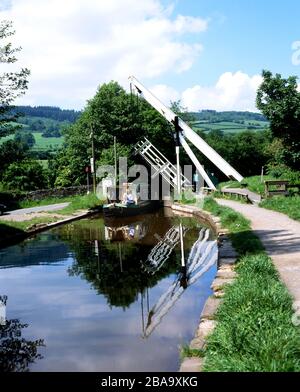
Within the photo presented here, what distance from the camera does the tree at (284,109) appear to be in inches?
987

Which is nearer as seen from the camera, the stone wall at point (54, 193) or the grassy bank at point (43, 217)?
the grassy bank at point (43, 217)

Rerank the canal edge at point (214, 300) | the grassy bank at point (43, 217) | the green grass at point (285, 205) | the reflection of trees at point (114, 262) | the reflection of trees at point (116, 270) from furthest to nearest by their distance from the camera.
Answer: the grassy bank at point (43, 217) < the green grass at point (285, 205) < the reflection of trees at point (114, 262) < the reflection of trees at point (116, 270) < the canal edge at point (214, 300)

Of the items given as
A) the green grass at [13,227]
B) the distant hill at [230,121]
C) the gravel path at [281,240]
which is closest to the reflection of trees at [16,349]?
the gravel path at [281,240]

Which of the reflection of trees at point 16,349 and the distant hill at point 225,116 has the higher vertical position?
the distant hill at point 225,116

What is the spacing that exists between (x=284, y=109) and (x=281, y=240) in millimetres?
11732

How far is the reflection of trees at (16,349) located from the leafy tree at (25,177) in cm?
3842

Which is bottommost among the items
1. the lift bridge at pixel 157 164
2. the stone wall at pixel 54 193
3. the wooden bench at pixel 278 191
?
the stone wall at pixel 54 193

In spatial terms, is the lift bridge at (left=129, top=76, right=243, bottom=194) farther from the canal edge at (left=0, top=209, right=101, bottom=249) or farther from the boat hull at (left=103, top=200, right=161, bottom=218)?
the canal edge at (left=0, top=209, right=101, bottom=249)

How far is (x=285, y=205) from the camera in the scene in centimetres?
2381

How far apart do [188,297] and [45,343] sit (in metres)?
3.98

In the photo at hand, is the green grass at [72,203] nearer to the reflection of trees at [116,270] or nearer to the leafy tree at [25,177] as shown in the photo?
the leafy tree at [25,177]

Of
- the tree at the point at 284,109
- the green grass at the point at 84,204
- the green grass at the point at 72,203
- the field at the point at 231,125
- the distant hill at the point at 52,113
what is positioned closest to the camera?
the tree at the point at 284,109

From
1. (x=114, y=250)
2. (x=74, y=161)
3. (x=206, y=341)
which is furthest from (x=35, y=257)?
(x=74, y=161)

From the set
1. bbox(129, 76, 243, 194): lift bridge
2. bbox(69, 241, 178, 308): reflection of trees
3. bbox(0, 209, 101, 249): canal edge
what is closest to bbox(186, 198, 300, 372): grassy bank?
bbox(69, 241, 178, 308): reflection of trees
